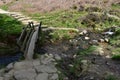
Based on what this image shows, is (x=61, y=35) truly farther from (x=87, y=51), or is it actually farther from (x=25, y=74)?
(x=25, y=74)

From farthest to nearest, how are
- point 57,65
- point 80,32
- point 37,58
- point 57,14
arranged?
point 57,14, point 80,32, point 37,58, point 57,65

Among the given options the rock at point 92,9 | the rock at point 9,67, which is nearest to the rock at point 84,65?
the rock at point 9,67

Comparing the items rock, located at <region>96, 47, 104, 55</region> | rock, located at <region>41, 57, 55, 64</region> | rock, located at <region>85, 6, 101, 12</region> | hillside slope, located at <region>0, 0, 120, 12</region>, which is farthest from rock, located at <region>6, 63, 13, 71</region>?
hillside slope, located at <region>0, 0, 120, 12</region>

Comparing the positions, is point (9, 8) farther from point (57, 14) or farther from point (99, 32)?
point (99, 32)

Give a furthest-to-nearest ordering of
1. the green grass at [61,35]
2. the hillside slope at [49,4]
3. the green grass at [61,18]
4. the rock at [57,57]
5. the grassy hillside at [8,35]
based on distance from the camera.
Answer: the hillside slope at [49,4] → the green grass at [61,18] → the green grass at [61,35] → the grassy hillside at [8,35] → the rock at [57,57]

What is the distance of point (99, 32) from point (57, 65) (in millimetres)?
5307

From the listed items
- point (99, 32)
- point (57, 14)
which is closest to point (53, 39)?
point (99, 32)

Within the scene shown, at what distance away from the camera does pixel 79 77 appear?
8594 millimetres

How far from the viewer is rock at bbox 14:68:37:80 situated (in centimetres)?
848

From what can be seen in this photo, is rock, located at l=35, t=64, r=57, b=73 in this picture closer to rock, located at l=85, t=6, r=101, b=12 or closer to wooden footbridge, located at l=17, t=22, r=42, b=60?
wooden footbridge, located at l=17, t=22, r=42, b=60

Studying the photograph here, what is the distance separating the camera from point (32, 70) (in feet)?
29.7

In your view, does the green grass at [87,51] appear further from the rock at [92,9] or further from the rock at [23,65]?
the rock at [92,9]

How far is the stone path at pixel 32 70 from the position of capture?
8.51m

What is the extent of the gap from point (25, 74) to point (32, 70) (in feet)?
1.37
